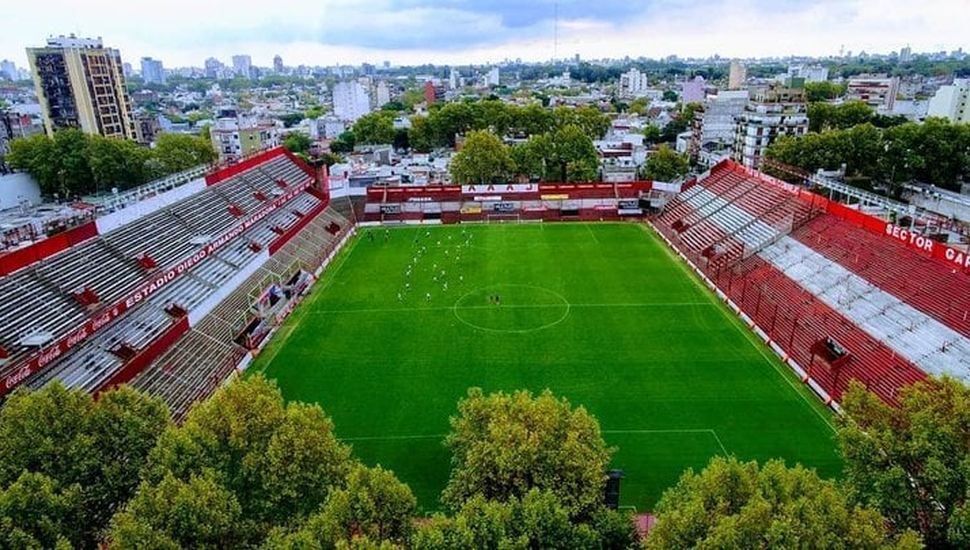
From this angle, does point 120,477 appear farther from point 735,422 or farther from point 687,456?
Answer: point 735,422

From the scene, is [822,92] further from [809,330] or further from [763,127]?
[809,330]

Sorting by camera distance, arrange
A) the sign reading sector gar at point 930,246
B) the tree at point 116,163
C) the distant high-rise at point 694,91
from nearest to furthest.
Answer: the sign reading sector gar at point 930,246 → the tree at point 116,163 → the distant high-rise at point 694,91

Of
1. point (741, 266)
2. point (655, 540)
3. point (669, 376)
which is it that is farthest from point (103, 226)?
point (741, 266)

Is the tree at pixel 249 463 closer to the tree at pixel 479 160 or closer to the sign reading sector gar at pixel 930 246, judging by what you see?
the sign reading sector gar at pixel 930 246

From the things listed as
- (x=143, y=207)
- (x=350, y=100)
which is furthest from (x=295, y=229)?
(x=350, y=100)

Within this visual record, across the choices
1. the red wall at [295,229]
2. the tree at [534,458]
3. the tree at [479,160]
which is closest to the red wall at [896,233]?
the tree at [534,458]

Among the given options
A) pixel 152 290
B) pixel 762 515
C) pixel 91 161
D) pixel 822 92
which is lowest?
pixel 152 290
